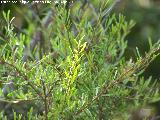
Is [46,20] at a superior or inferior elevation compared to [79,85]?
superior

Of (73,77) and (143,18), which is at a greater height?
(143,18)

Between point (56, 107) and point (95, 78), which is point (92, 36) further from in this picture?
point (56, 107)

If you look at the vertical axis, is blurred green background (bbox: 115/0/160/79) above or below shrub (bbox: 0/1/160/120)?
above

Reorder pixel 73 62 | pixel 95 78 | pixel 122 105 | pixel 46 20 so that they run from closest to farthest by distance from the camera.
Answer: pixel 73 62, pixel 95 78, pixel 122 105, pixel 46 20

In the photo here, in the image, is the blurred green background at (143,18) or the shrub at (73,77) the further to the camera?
the blurred green background at (143,18)

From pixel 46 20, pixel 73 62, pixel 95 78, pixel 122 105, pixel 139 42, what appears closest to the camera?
pixel 73 62

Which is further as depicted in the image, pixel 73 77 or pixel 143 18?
pixel 143 18

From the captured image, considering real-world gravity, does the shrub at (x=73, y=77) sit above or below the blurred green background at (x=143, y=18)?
below

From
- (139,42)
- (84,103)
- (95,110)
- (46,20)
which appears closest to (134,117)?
(95,110)

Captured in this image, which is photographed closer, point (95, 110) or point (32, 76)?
point (32, 76)

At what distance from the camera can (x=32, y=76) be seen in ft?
2.68

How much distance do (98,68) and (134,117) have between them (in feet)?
0.80

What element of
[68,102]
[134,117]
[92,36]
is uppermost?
[92,36]

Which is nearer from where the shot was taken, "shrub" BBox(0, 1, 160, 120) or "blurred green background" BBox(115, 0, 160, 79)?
"shrub" BBox(0, 1, 160, 120)
